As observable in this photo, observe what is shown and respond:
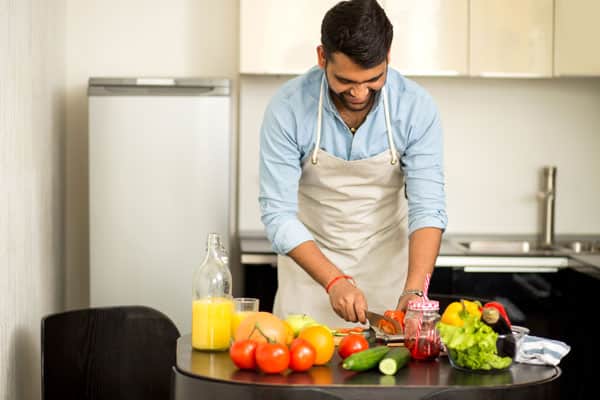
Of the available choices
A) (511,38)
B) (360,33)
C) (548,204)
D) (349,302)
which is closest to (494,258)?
(548,204)

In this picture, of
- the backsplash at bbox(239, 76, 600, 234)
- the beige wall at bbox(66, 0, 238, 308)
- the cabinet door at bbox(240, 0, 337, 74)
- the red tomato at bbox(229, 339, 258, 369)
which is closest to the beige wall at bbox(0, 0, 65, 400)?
the beige wall at bbox(66, 0, 238, 308)

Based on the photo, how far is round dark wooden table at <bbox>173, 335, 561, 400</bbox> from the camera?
1.83 m

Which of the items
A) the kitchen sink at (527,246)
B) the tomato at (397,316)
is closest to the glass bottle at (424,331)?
the tomato at (397,316)

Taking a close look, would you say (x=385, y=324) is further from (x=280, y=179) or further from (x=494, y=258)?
(x=494, y=258)

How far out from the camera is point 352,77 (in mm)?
2348

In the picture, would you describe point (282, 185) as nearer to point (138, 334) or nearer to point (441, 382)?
point (138, 334)

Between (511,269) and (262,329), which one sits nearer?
(262,329)

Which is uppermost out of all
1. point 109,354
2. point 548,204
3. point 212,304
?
point 548,204

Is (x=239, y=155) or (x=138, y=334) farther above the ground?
(x=239, y=155)

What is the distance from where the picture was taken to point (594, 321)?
139 inches

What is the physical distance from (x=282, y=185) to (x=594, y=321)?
58.4 inches

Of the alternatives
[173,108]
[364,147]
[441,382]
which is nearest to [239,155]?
[173,108]

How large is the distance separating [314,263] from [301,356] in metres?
0.61

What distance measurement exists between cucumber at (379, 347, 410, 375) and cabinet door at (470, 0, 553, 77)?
217 centimetres
